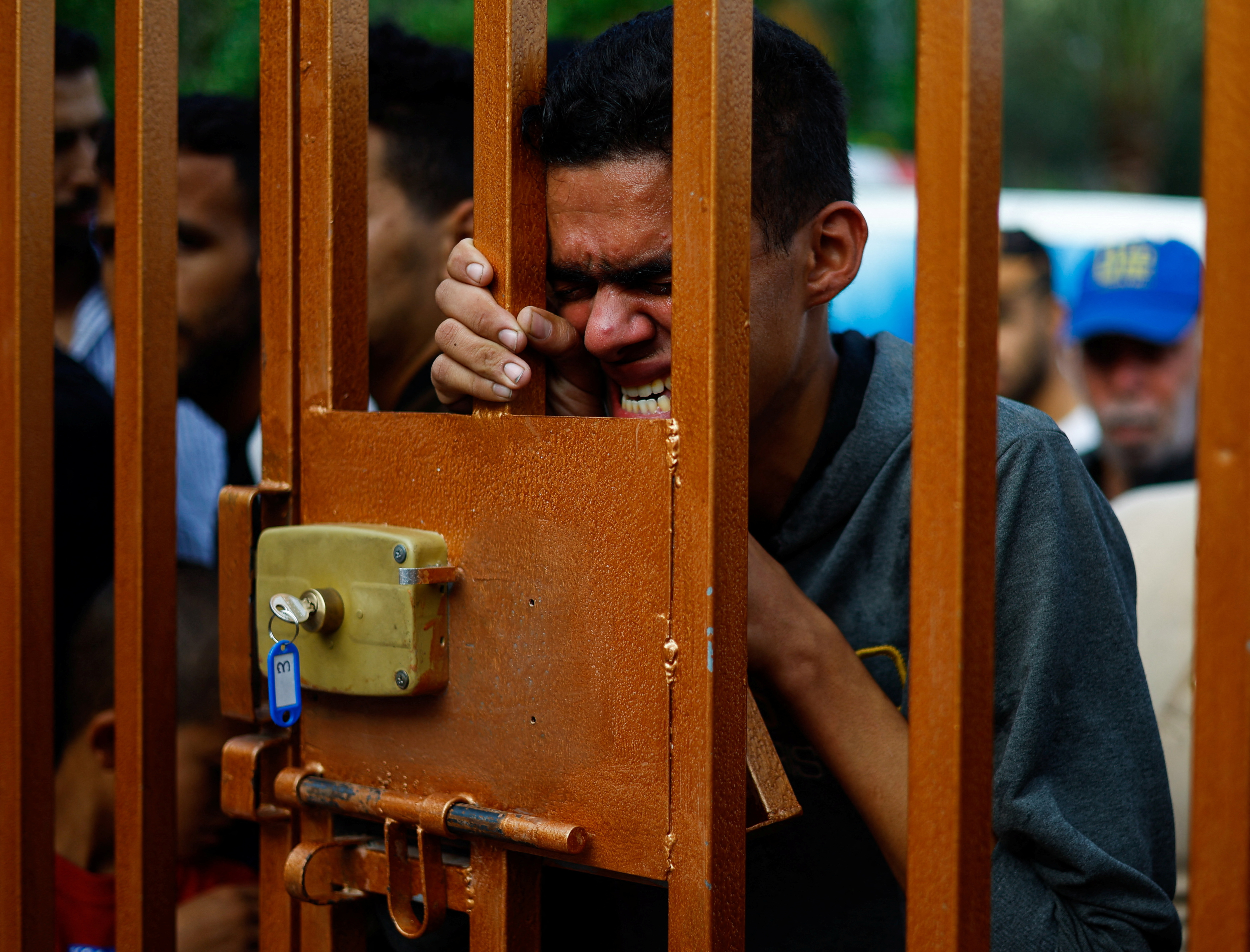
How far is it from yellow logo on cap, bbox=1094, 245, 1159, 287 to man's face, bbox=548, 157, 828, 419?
3.63 m

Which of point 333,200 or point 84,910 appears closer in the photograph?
point 333,200

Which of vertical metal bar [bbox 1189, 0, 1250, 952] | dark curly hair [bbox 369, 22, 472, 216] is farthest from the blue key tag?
dark curly hair [bbox 369, 22, 472, 216]

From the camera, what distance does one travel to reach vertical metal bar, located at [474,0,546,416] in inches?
47.6

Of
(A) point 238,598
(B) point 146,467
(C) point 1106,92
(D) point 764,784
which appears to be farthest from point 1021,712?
(C) point 1106,92

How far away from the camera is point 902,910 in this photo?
5.22ft

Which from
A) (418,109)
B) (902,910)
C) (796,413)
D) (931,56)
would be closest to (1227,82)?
(931,56)

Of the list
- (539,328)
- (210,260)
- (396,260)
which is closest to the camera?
(539,328)

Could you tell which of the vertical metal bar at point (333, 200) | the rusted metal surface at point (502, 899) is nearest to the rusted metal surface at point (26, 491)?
the vertical metal bar at point (333, 200)

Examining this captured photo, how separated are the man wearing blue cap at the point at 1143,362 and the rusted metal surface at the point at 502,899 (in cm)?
380

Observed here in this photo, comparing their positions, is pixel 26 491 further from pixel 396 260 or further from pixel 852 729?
pixel 396 260

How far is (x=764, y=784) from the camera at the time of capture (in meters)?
1.14

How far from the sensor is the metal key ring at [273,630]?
1.28 m

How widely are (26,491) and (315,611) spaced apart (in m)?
0.53

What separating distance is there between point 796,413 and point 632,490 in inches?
22.8
